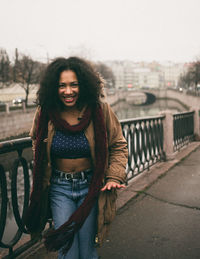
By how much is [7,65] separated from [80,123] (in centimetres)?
3604

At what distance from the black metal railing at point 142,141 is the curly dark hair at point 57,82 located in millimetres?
2411

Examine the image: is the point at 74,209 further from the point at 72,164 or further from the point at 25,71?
the point at 25,71

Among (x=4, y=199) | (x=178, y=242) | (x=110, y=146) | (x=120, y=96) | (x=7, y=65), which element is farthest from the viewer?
(x=120, y=96)

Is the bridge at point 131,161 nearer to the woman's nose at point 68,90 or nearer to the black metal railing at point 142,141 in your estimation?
the black metal railing at point 142,141

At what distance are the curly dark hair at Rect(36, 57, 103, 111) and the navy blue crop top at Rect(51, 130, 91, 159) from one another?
21 centimetres

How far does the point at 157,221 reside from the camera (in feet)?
10.9

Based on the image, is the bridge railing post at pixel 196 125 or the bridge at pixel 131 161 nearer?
the bridge at pixel 131 161

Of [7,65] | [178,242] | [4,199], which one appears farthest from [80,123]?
[7,65]

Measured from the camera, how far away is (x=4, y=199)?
241 cm

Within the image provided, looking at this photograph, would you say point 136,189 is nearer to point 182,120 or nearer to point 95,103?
point 95,103

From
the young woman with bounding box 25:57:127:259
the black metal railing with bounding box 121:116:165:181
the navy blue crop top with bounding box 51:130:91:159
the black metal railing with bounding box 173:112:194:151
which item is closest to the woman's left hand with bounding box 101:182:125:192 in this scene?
the young woman with bounding box 25:57:127:259

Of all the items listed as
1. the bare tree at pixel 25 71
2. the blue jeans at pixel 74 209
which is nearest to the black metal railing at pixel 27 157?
the blue jeans at pixel 74 209

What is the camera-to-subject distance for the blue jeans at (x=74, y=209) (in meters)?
1.91

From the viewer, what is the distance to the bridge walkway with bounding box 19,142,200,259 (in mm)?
2664
